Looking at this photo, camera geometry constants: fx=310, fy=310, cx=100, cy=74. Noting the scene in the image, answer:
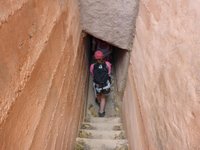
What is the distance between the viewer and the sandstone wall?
1468 mm

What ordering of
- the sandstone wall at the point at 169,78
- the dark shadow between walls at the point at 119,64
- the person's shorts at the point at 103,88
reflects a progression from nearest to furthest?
the sandstone wall at the point at 169,78 → the dark shadow between walls at the point at 119,64 → the person's shorts at the point at 103,88

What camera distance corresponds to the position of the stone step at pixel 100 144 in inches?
140

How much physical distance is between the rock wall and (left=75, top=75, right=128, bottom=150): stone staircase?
1.33 metres

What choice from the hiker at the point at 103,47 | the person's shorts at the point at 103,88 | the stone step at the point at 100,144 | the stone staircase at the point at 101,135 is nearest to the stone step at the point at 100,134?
the stone staircase at the point at 101,135

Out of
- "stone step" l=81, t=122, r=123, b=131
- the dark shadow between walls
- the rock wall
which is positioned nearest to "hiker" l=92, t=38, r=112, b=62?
the dark shadow between walls

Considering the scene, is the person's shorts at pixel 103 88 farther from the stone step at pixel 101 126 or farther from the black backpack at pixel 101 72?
the stone step at pixel 101 126

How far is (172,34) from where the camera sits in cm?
184

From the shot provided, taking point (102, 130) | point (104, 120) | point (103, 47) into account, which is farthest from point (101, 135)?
point (103, 47)

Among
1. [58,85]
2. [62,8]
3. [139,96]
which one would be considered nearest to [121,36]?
[139,96]

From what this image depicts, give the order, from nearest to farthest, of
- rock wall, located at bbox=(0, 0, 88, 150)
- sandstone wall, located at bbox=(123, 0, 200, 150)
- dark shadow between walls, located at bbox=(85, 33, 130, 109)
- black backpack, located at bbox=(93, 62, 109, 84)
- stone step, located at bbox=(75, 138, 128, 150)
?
rock wall, located at bbox=(0, 0, 88, 150)
sandstone wall, located at bbox=(123, 0, 200, 150)
stone step, located at bbox=(75, 138, 128, 150)
dark shadow between walls, located at bbox=(85, 33, 130, 109)
black backpack, located at bbox=(93, 62, 109, 84)

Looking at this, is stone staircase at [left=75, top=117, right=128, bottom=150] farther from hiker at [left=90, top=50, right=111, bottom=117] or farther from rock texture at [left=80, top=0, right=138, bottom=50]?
rock texture at [left=80, top=0, right=138, bottom=50]

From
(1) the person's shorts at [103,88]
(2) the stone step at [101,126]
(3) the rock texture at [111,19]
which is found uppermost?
(3) the rock texture at [111,19]

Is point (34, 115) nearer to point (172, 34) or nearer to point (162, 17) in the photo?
point (172, 34)

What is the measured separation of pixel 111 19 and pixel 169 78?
6.72 feet
